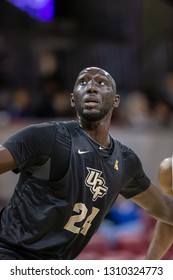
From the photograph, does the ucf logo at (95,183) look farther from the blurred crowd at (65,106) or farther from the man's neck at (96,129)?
the blurred crowd at (65,106)

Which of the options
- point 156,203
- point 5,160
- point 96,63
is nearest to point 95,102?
point 5,160

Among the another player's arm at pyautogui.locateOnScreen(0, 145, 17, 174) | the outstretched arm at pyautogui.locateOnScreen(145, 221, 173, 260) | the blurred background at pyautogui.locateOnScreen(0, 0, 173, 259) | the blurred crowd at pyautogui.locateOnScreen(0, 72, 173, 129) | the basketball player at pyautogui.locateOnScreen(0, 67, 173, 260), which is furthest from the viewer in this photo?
the blurred crowd at pyautogui.locateOnScreen(0, 72, 173, 129)

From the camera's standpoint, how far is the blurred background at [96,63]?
789 cm

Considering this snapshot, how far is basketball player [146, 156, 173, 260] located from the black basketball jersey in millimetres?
754

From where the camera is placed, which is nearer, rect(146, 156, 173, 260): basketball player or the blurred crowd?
rect(146, 156, 173, 260): basketball player

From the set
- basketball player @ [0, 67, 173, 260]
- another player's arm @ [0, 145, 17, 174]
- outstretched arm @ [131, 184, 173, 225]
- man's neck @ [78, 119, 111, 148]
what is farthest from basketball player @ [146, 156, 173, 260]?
another player's arm @ [0, 145, 17, 174]

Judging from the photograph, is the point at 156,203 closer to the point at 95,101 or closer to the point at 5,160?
the point at 95,101

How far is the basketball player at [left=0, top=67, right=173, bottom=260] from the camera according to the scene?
3525mm

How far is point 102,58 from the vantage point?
32.0 feet

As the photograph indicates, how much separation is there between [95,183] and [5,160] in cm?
54

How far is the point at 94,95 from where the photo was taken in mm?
3719

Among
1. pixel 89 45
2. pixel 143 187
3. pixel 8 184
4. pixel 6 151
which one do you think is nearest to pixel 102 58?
pixel 89 45

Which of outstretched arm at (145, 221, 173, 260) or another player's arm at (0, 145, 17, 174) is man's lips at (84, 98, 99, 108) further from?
outstretched arm at (145, 221, 173, 260)
